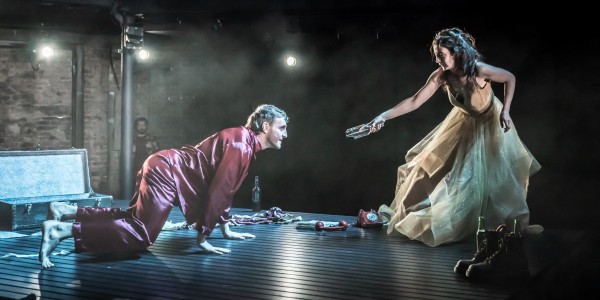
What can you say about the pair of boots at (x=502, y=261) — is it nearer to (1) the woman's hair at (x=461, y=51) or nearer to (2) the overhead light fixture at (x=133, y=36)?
(1) the woman's hair at (x=461, y=51)

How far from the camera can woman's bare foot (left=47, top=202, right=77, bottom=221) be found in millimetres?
5055

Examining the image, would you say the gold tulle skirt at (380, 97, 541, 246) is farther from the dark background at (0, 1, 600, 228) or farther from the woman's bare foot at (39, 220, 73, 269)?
the woman's bare foot at (39, 220, 73, 269)

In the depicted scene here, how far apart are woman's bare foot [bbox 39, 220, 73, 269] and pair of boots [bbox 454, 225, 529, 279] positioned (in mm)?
2872

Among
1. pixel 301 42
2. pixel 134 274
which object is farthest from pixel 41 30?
pixel 134 274

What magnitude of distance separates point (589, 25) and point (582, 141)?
1356mm

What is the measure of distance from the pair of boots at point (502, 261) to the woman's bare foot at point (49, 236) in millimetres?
2872

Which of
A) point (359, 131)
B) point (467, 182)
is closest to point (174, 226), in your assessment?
point (359, 131)

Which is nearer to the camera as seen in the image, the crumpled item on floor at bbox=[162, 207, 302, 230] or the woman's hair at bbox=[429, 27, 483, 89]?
the woman's hair at bbox=[429, 27, 483, 89]

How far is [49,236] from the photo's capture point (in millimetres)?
4715

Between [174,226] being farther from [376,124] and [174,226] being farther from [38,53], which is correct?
[38,53]

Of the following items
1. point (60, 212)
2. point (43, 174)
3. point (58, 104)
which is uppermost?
point (58, 104)

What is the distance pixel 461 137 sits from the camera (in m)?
6.18

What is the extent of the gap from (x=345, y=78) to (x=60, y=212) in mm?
5089

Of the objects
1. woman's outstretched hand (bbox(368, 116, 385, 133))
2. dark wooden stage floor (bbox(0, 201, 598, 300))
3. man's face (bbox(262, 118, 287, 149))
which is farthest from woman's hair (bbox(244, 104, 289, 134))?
dark wooden stage floor (bbox(0, 201, 598, 300))
